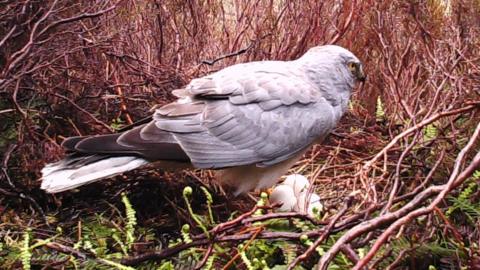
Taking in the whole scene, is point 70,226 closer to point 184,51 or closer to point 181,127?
point 181,127

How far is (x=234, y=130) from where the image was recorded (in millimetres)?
2188

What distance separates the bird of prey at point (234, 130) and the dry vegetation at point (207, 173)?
13 centimetres

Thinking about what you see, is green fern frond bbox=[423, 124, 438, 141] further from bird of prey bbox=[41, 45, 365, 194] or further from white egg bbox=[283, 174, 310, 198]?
white egg bbox=[283, 174, 310, 198]

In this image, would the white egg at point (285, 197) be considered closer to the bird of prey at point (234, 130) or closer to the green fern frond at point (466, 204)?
the bird of prey at point (234, 130)

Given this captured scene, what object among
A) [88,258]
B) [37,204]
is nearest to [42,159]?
[37,204]

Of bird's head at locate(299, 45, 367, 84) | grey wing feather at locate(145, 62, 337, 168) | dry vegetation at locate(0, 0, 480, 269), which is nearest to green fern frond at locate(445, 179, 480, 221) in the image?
dry vegetation at locate(0, 0, 480, 269)

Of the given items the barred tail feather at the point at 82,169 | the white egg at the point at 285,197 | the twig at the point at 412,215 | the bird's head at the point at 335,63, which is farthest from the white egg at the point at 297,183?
the twig at the point at 412,215

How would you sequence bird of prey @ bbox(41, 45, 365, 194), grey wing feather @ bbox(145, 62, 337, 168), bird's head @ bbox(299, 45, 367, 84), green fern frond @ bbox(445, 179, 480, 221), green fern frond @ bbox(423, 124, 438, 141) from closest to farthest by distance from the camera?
green fern frond @ bbox(445, 179, 480, 221) < bird of prey @ bbox(41, 45, 365, 194) < grey wing feather @ bbox(145, 62, 337, 168) < green fern frond @ bbox(423, 124, 438, 141) < bird's head @ bbox(299, 45, 367, 84)

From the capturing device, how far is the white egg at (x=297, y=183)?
225cm

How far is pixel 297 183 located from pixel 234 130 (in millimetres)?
277

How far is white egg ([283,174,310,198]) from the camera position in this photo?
7.37ft

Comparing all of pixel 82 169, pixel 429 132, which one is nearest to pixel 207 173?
pixel 82 169

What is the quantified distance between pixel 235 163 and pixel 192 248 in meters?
0.49

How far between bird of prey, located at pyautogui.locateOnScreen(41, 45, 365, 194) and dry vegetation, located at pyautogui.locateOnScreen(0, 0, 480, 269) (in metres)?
0.13
